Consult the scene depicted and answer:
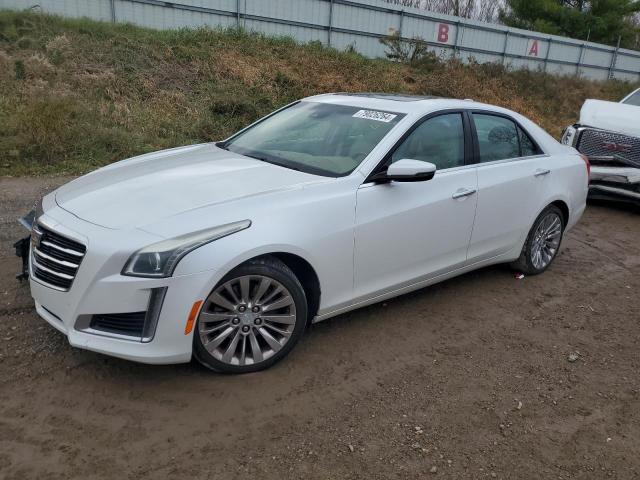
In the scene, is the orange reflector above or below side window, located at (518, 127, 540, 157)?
below

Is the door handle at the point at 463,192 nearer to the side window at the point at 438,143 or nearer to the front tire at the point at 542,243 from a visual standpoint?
the side window at the point at 438,143

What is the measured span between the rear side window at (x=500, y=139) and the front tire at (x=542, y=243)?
61cm

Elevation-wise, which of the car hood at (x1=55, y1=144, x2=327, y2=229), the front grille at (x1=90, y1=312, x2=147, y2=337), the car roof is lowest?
the front grille at (x1=90, y1=312, x2=147, y2=337)

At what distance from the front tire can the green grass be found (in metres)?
6.11

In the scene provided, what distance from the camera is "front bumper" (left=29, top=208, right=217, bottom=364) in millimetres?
2893

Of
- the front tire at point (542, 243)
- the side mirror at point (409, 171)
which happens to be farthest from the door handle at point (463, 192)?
the front tire at point (542, 243)

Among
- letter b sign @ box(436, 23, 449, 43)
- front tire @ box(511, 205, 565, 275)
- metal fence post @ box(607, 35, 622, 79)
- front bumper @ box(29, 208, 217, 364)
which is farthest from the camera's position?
metal fence post @ box(607, 35, 622, 79)

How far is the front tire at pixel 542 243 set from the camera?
16.8 ft

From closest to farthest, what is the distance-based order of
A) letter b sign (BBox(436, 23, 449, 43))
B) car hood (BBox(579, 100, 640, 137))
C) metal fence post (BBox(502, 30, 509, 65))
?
1. car hood (BBox(579, 100, 640, 137))
2. letter b sign (BBox(436, 23, 449, 43))
3. metal fence post (BBox(502, 30, 509, 65))

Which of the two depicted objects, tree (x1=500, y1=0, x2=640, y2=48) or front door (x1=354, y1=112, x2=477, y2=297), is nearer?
front door (x1=354, y1=112, x2=477, y2=297)

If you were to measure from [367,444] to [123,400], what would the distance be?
4.34ft

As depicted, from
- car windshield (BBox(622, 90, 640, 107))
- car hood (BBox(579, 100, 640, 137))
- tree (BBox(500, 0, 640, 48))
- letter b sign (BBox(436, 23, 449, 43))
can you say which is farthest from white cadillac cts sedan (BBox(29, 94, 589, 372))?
tree (BBox(500, 0, 640, 48))

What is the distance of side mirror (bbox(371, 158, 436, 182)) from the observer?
12.0 ft

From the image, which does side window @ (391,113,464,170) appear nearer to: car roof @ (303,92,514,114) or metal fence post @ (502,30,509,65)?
car roof @ (303,92,514,114)
